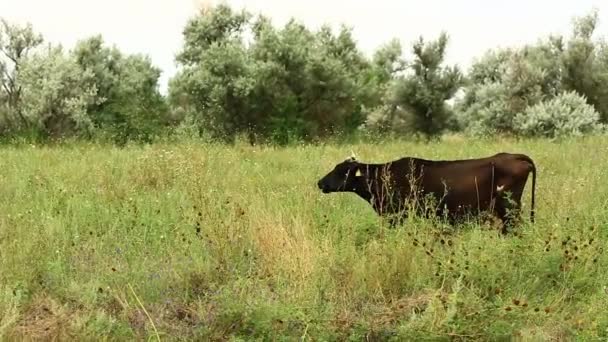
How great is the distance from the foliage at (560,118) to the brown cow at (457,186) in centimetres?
1630

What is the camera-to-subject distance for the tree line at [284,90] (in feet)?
77.2

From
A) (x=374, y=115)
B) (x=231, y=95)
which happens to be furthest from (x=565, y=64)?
(x=231, y=95)

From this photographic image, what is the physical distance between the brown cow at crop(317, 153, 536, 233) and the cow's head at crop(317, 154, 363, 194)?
28 cm

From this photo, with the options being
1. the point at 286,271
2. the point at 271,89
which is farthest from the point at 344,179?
the point at 271,89

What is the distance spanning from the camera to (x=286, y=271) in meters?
5.21

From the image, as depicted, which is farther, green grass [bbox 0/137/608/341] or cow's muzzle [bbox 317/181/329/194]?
cow's muzzle [bbox 317/181/329/194]

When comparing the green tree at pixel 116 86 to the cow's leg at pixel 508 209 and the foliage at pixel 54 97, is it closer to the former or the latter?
the foliage at pixel 54 97

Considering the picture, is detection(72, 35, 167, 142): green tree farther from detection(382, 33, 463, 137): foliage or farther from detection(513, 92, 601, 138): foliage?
detection(513, 92, 601, 138): foliage

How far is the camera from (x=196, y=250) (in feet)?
18.8

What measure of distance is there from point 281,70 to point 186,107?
539 centimetres

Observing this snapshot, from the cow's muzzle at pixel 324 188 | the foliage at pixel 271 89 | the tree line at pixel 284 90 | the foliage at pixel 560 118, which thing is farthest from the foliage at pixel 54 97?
the cow's muzzle at pixel 324 188

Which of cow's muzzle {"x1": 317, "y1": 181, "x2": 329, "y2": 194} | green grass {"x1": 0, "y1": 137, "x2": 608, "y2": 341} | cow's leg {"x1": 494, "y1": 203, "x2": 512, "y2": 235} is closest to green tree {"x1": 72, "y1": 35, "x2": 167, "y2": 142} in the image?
cow's muzzle {"x1": 317, "y1": 181, "x2": 329, "y2": 194}

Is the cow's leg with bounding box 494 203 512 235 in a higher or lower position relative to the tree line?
lower

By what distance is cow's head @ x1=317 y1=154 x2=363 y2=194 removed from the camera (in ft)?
25.3
